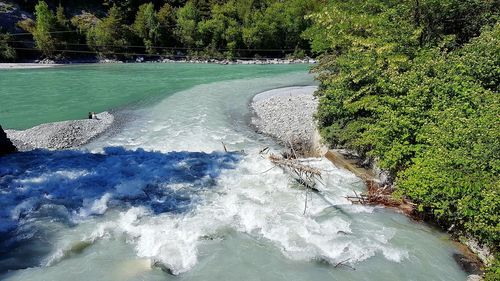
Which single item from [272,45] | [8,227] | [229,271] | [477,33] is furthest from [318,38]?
[272,45]

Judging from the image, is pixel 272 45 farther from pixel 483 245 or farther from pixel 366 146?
pixel 483 245

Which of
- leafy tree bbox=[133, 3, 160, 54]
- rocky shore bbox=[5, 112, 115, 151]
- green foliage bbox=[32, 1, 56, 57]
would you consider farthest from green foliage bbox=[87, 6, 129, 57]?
rocky shore bbox=[5, 112, 115, 151]

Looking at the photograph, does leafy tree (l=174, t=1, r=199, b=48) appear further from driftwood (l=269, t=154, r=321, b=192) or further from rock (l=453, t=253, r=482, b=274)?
rock (l=453, t=253, r=482, b=274)

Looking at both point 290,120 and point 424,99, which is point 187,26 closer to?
point 290,120

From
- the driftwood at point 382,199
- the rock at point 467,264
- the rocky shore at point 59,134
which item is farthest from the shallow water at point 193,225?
the rocky shore at point 59,134

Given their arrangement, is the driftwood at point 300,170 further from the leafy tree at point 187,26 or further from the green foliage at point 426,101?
the leafy tree at point 187,26

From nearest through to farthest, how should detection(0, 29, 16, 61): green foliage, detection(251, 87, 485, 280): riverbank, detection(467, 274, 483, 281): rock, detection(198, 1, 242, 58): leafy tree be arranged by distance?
detection(467, 274, 483, 281): rock → detection(251, 87, 485, 280): riverbank → detection(0, 29, 16, 61): green foliage → detection(198, 1, 242, 58): leafy tree
